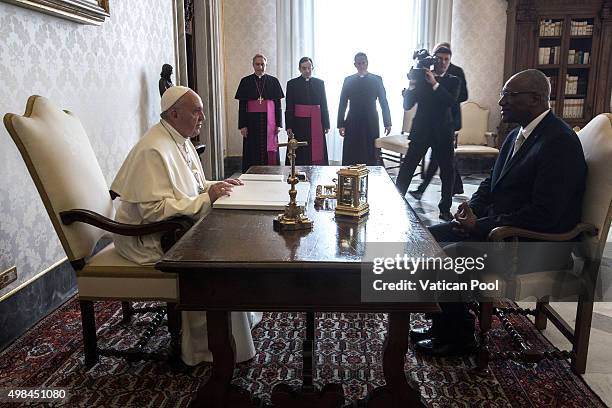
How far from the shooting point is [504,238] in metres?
2.05

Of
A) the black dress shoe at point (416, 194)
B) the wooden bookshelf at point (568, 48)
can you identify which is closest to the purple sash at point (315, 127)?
the black dress shoe at point (416, 194)

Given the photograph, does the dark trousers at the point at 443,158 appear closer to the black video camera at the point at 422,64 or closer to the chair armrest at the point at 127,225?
the black video camera at the point at 422,64

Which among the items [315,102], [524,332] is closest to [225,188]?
[524,332]

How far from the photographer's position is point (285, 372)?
2.21 metres

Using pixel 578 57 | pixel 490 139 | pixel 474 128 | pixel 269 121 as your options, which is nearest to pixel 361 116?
pixel 269 121

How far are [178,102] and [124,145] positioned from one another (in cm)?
189

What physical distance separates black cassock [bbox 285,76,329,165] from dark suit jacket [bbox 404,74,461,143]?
169cm

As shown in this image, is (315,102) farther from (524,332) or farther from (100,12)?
(524,332)

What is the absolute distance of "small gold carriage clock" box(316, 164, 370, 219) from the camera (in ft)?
6.05

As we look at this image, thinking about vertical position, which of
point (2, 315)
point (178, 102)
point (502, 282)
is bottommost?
point (2, 315)

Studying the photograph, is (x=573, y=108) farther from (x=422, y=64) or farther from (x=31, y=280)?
(x=31, y=280)

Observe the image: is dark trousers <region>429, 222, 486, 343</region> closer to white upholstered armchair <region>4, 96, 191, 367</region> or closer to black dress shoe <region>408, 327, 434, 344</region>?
black dress shoe <region>408, 327, 434, 344</region>

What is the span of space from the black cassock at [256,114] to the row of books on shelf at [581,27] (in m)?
3.89

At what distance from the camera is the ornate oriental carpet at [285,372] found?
2020 mm
